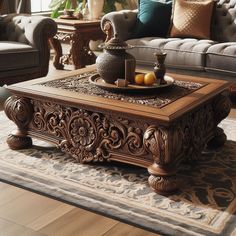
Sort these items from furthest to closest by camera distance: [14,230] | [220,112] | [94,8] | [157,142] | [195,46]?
[94,8]
[195,46]
[220,112]
[157,142]
[14,230]

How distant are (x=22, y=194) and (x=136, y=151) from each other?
0.61 meters

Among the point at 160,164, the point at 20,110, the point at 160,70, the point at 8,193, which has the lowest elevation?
the point at 8,193

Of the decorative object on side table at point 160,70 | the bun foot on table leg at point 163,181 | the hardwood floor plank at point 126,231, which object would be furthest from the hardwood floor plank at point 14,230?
the decorative object on side table at point 160,70

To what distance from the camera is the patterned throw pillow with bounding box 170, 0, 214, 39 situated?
4.07 m

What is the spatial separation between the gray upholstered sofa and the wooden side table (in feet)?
1.85

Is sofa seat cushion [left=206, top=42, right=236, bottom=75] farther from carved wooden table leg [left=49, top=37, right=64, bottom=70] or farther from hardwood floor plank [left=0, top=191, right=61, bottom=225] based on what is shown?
hardwood floor plank [left=0, top=191, right=61, bottom=225]

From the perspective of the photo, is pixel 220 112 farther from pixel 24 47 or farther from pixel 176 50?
pixel 24 47

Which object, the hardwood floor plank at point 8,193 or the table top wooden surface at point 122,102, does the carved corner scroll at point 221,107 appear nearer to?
the table top wooden surface at point 122,102

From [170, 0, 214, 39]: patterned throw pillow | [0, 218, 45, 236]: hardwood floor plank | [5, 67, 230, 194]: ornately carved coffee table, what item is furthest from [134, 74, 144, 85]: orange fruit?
[170, 0, 214, 39]: patterned throw pillow

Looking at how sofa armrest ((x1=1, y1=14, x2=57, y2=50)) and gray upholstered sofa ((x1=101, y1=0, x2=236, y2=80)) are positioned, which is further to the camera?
sofa armrest ((x1=1, y1=14, x2=57, y2=50))

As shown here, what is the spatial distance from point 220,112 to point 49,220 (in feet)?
4.22

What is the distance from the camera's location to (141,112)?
7.04 feet

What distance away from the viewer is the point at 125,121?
227 cm

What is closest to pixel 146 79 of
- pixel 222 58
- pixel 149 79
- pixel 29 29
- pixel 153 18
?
pixel 149 79
